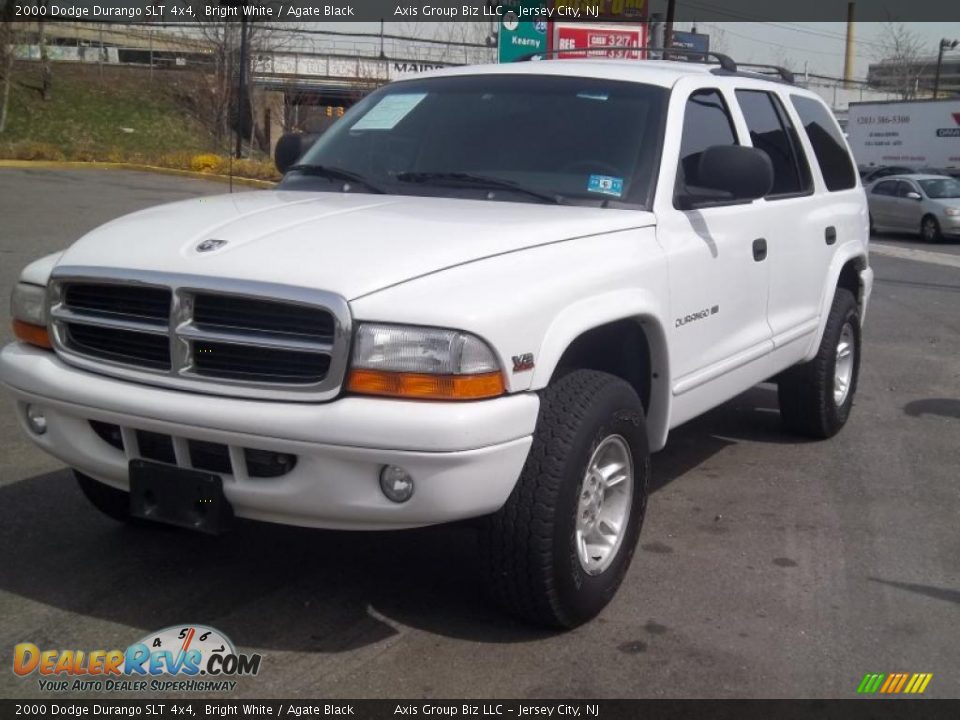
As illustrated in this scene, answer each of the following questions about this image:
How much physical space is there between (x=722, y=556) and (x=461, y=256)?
6.30ft

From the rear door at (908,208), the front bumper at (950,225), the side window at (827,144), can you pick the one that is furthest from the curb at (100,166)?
the side window at (827,144)

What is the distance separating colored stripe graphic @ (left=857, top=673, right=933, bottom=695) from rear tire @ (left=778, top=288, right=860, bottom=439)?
2.71m

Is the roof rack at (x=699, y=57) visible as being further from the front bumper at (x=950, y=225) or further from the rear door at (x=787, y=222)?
the front bumper at (x=950, y=225)

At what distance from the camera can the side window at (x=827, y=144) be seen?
6.16m

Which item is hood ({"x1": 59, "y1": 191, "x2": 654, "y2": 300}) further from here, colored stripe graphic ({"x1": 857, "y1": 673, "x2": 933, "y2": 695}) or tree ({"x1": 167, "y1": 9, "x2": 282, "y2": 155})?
tree ({"x1": 167, "y1": 9, "x2": 282, "y2": 155})

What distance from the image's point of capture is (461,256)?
345cm

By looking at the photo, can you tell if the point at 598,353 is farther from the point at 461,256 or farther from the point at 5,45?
the point at 5,45

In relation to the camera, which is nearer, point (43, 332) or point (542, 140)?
point (43, 332)

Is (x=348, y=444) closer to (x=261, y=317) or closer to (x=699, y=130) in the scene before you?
(x=261, y=317)

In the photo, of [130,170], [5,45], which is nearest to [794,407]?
[130,170]

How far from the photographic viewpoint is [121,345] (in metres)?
3.64

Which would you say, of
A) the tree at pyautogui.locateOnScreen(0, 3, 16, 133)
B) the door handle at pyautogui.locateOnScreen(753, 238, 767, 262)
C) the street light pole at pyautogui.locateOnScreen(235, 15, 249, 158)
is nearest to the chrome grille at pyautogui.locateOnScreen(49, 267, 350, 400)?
the door handle at pyautogui.locateOnScreen(753, 238, 767, 262)

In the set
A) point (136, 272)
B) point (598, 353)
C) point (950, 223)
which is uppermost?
point (136, 272)
